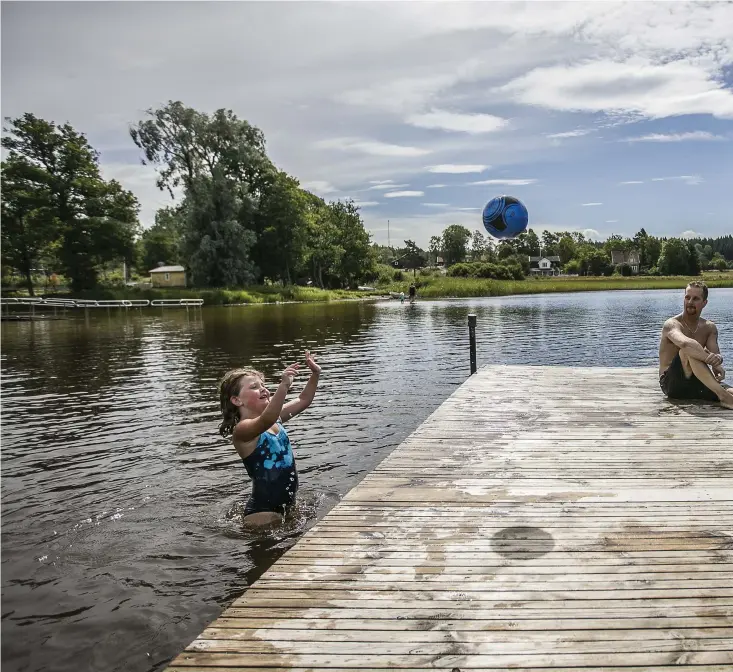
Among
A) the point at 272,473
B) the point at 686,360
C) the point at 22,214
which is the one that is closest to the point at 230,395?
the point at 272,473

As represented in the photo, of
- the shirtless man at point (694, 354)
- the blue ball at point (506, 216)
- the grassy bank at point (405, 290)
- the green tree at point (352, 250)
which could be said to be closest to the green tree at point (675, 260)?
the grassy bank at point (405, 290)

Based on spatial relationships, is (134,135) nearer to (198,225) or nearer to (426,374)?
(198,225)

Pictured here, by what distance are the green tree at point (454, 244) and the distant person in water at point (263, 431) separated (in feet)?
575

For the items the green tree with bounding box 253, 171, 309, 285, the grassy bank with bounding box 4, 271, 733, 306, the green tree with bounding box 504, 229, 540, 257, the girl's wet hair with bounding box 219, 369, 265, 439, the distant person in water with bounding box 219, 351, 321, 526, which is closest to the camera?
the distant person in water with bounding box 219, 351, 321, 526

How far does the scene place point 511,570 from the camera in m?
4.11

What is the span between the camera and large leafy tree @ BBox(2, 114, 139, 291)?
60.0 metres

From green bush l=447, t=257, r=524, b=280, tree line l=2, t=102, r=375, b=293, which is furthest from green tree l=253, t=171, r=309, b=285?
Result: green bush l=447, t=257, r=524, b=280

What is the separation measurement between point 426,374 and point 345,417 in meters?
5.79

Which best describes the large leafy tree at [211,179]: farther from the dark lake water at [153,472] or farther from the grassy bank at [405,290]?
the dark lake water at [153,472]

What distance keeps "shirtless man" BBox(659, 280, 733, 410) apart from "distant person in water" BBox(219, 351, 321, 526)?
5578 mm

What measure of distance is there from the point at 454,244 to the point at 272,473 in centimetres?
17909

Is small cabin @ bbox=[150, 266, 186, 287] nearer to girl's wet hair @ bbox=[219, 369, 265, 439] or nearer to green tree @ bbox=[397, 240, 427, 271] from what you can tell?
green tree @ bbox=[397, 240, 427, 271]

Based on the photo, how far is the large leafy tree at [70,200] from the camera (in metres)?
60.0

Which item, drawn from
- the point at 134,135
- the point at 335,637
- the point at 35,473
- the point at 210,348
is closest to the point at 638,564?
the point at 335,637
